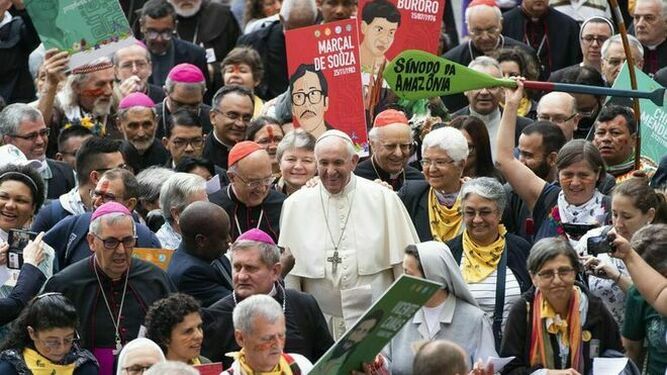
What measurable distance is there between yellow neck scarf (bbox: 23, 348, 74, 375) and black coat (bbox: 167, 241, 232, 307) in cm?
118

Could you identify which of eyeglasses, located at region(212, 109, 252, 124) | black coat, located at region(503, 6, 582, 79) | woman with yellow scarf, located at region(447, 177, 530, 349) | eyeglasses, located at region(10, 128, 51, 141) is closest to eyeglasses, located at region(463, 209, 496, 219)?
woman with yellow scarf, located at region(447, 177, 530, 349)

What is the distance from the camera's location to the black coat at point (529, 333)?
11.4 meters

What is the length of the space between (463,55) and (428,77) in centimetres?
444

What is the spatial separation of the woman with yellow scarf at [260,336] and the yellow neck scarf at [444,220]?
2.50m

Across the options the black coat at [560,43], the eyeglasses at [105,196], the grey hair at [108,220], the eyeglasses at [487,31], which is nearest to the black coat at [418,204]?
the eyeglasses at [105,196]

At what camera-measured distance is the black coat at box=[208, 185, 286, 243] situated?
44.2 feet

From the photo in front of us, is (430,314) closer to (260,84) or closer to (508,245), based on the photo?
(508,245)

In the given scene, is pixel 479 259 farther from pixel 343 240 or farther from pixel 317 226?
pixel 317 226

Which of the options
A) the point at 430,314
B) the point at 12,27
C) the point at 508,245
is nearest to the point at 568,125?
the point at 508,245

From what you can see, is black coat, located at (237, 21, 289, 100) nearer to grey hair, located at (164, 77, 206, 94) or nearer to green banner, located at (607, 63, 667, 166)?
grey hair, located at (164, 77, 206, 94)

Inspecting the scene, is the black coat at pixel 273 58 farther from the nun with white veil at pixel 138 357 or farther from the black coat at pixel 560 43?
the nun with white veil at pixel 138 357

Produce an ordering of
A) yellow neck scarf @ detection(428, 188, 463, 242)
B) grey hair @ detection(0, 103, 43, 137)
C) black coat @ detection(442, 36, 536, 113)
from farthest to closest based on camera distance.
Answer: black coat @ detection(442, 36, 536, 113) → grey hair @ detection(0, 103, 43, 137) → yellow neck scarf @ detection(428, 188, 463, 242)

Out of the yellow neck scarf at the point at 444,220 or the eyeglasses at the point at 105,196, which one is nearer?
the yellow neck scarf at the point at 444,220

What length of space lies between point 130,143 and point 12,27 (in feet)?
12.0
